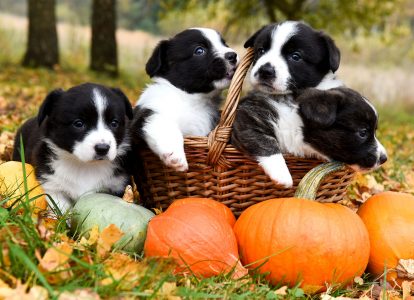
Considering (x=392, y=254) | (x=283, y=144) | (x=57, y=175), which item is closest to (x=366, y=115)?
(x=283, y=144)

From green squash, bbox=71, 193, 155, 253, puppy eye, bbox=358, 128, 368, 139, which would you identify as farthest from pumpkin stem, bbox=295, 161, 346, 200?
green squash, bbox=71, 193, 155, 253

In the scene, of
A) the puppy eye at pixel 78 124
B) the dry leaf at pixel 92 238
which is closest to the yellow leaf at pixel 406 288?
the dry leaf at pixel 92 238

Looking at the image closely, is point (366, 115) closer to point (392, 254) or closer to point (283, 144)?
point (283, 144)

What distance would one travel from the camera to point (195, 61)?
3.63m

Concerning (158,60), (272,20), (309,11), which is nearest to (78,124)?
(158,60)

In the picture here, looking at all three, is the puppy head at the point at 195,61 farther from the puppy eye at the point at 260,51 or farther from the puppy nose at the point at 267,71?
the puppy nose at the point at 267,71

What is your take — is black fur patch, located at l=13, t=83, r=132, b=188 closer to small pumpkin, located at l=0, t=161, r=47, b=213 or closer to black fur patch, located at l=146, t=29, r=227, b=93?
small pumpkin, located at l=0, t=161, r=47, b=213

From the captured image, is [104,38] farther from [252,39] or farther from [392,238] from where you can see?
[392,238]

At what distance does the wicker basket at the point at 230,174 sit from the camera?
10.4ft

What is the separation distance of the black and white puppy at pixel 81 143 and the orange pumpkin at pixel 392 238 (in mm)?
1608

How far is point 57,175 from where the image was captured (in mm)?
3402

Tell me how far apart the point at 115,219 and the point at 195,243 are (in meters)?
0.52

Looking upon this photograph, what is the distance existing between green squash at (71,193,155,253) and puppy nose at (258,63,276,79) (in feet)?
3.64

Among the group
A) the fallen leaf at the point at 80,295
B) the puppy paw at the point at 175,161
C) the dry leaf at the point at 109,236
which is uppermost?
the puppy paw at the point at 175,161
